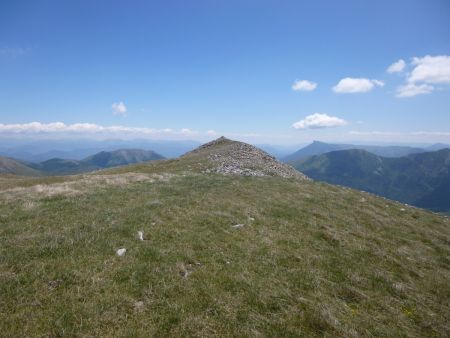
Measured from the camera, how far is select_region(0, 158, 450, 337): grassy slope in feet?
25.7

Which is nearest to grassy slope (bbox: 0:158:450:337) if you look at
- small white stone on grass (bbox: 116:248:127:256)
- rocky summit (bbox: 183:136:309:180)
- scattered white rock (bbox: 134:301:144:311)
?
scattered white rock (bbox: 134:301:144:311)

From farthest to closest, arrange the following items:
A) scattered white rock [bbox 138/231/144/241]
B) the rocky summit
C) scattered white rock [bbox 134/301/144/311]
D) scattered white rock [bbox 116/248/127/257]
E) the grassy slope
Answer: the rocky summit → scattered white rock [bbox 138/231/144/241] → scattered white rock [bbox 116/248/127/257] → scattered white rock [bbox 134/301/144/311] → the grassy slope

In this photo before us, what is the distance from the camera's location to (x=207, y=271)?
413 inches

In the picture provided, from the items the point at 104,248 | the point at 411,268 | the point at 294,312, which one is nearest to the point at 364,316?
the point at 294,312

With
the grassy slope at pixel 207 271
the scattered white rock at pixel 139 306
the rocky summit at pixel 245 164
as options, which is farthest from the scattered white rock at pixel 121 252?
the rocky summit at pixel 245 164

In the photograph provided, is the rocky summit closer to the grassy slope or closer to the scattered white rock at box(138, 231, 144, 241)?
the grassy slope

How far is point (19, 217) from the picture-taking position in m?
15.0

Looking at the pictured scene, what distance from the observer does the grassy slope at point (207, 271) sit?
7840 millimetres

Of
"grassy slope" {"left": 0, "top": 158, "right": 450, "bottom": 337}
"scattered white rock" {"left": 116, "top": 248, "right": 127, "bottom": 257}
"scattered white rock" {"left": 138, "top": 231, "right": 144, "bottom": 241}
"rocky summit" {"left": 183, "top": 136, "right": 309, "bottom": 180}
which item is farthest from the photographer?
"rocky summit" {"left": 183, "top": 136, "right": 309, "bottom": 180}

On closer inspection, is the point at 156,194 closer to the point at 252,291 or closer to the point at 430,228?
the point at 252,291

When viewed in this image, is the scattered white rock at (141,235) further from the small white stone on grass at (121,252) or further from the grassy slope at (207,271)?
the small white stone on grass at (121,252)

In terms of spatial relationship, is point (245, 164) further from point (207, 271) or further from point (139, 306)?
point (139, 306)

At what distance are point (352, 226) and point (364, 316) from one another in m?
10.9

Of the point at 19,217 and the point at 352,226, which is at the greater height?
the point at 19,217
